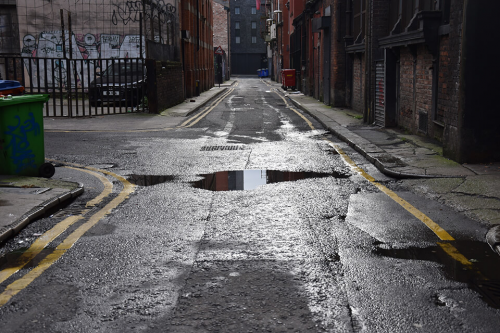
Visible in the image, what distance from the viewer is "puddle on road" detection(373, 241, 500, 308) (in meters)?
4.38

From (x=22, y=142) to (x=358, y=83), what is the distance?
46.7 ft

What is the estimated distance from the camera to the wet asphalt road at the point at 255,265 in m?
3.87

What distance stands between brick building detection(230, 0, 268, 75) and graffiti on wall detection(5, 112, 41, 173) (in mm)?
101276

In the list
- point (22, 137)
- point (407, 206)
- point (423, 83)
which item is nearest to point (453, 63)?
point (423, 83)

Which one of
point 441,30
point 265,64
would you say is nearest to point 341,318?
point 441,30

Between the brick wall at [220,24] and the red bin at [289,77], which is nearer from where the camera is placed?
the red bin at [289,77]

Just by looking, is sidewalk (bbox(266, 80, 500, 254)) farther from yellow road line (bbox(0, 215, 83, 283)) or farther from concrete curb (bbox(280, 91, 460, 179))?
yellow road line (bbox(0, 215, 83, 283))

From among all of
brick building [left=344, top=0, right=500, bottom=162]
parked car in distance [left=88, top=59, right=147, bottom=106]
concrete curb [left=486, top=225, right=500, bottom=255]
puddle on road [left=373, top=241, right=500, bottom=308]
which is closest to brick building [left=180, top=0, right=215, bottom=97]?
parked car in distance [left=88, top=59, right=147, bottom=106]

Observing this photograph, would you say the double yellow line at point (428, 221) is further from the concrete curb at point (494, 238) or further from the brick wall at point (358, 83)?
the brick wall at point (358, 83)

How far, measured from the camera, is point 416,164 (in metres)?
9.77

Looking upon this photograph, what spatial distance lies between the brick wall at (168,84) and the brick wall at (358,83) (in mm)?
7189

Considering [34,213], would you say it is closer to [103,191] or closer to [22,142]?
[103,191]

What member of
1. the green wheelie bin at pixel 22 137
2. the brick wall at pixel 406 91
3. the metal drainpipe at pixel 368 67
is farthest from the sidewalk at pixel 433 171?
the green wheelie bin at pixel 22 137

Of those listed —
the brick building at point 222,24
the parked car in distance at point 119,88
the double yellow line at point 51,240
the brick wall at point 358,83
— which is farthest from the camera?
the brick building at point 222,24
